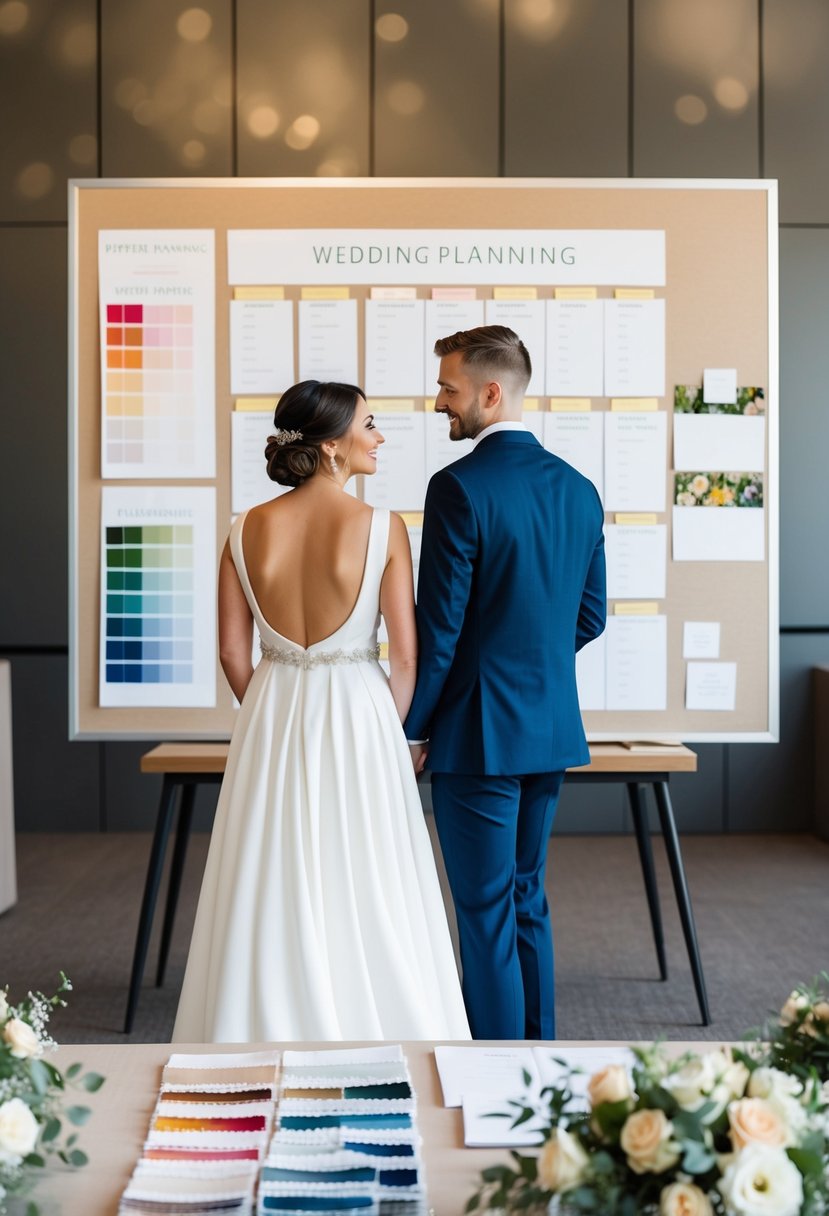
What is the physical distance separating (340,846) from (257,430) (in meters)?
1.85

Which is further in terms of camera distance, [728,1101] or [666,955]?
[666,955]

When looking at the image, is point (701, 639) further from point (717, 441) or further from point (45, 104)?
point (45, 104)

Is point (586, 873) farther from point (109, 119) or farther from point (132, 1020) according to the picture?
point (109, 119)

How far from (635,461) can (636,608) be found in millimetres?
471

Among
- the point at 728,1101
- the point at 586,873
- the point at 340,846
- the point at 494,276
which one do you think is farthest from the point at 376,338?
the point at 728,1101

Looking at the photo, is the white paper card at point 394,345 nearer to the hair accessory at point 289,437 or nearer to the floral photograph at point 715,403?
the floral photograph at point 715,403

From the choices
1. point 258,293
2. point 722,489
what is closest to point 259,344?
point 258,293

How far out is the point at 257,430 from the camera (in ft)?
13.1

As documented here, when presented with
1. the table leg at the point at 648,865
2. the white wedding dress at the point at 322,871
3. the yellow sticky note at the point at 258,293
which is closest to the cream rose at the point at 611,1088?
the white wedding dress at the point at 322,871

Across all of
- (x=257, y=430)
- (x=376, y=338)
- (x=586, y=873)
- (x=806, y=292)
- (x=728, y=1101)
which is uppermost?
(x=806, y=292)

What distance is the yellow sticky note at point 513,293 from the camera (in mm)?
3984

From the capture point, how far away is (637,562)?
13.1ft

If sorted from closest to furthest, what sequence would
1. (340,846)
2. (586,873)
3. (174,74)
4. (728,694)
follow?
(340,846), (728,694), (586,873), (174,74)

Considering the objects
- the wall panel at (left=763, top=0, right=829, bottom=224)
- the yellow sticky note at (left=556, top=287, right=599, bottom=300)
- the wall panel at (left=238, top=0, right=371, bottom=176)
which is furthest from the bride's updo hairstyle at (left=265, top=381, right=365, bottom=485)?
the wall panel at (left=763, top=0, right=829, bottom=224)
